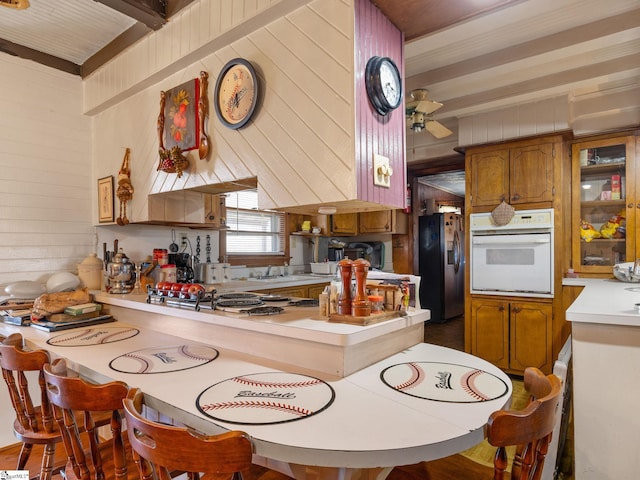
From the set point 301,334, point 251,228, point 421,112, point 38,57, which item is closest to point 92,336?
point 301,334

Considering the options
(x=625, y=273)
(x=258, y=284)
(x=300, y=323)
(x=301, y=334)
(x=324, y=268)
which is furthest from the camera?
(x=324, y=268)

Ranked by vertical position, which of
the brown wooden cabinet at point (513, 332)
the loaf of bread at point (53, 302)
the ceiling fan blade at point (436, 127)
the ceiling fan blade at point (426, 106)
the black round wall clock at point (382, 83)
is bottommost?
the brown wooden cabinet at point (513, 332)

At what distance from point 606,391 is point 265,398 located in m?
1.66

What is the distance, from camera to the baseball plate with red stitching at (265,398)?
1042mm

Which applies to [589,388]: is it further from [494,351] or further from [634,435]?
[494,351]

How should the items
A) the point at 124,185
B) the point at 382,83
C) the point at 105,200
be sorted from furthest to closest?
the point at 105,200
the point at 124,185
the point at 382,83

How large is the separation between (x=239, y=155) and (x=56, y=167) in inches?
76.7

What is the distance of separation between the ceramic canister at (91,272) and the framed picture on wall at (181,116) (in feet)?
3.95

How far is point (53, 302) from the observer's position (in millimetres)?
2258

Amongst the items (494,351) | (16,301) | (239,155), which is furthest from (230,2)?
(494,351)

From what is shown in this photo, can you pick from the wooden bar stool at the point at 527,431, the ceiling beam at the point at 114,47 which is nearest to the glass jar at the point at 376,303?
the wooden bar stool at the point at 527,431

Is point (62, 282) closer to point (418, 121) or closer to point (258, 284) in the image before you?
point (258, 284)

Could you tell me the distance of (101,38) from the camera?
2.71 m

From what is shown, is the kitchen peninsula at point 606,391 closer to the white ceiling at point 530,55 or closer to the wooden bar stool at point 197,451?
the white ceiling at point 530,55
